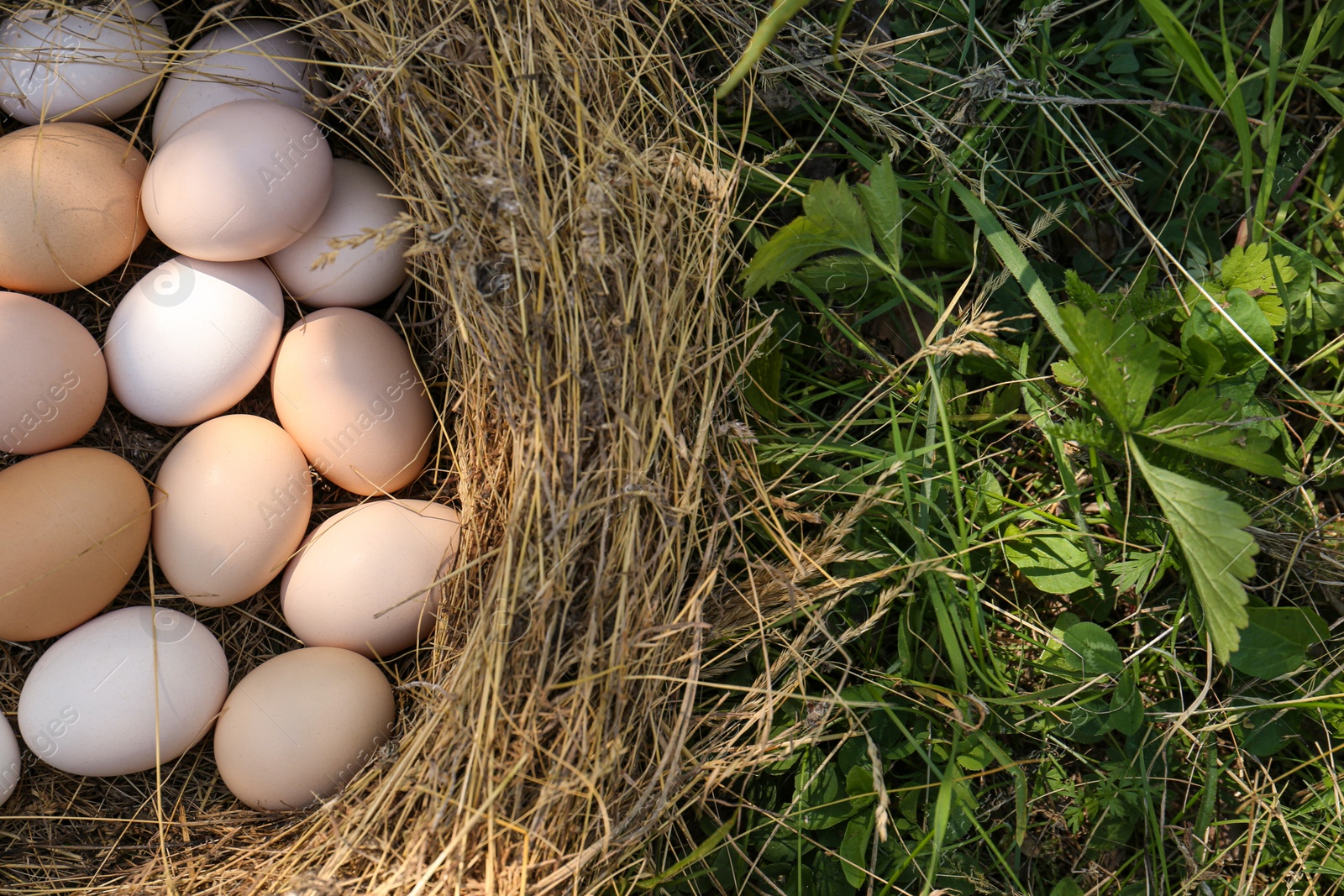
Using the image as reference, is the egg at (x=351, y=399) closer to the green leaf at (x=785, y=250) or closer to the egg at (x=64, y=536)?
the egg at (x=64, y=536)

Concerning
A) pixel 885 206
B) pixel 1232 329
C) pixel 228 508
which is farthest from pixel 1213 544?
pixel 228 508

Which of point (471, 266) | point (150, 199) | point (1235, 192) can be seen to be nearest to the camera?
point (471, 266)

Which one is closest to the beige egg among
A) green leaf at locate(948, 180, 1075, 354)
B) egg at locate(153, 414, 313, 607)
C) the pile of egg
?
the pile of egg

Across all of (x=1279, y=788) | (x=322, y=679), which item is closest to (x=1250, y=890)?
(x=1279, y=788)

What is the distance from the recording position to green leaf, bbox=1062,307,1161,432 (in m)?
1.34

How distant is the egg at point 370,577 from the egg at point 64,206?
654 mm

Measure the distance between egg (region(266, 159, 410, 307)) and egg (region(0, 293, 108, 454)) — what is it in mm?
362

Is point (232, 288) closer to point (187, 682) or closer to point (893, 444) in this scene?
point (187, 682)

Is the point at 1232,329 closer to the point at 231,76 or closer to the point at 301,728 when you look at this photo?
the point at 301,728

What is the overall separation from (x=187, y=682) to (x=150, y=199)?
0.86m

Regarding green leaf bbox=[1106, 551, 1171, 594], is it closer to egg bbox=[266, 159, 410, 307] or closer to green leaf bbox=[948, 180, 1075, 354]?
green leaf bbox=[948, 180, 1075, 354]

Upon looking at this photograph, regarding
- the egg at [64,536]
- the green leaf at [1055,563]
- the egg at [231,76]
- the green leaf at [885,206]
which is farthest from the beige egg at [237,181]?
the green leaf at [1055,563]

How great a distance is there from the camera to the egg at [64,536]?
146cm

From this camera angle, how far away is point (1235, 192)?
168cm
